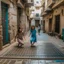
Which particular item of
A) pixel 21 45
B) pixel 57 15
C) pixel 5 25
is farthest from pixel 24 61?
pixel 57 15

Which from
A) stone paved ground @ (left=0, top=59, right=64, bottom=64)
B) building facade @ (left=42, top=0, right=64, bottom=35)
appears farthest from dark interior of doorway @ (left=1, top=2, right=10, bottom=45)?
building facade @ (left=42, top=0, right=64, bottom=35)

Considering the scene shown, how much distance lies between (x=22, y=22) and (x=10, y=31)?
455 inches

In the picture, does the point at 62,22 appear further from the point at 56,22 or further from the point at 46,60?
the point at 46,60

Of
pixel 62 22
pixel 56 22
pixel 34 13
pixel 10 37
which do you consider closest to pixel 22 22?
pixel 56 22

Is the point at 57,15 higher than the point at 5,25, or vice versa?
the point at 57,15

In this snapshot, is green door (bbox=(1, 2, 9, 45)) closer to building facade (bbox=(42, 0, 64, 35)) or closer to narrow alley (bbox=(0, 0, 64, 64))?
narrow alley (bbox=(0, 0, 64, 64))

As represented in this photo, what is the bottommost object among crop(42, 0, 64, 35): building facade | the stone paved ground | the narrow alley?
the stone paved ground

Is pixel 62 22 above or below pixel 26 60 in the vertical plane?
above

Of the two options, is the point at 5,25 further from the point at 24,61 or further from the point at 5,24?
the point at 24,61

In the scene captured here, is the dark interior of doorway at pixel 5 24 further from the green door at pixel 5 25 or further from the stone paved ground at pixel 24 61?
the stone paved ground at pixel 24 61

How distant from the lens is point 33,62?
823 centimetres

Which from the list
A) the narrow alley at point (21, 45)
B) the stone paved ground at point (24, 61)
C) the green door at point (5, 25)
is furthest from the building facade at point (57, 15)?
the stone paved ground at point (24, 61)

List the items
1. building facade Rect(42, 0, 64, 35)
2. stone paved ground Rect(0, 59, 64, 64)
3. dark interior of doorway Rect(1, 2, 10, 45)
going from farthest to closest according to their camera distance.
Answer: building facade Rect(42, 0, 64, 35) → dark interior of doorway Rect(1, 2, 10, 45) → stone paved ground Rect(0, 59, 64, 64)

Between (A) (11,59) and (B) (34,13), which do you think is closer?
(A) (11,59)
